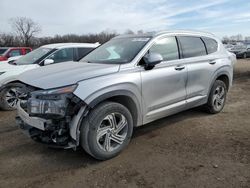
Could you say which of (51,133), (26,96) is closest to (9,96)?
(26,96)

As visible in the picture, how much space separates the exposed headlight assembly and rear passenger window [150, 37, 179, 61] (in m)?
1.70

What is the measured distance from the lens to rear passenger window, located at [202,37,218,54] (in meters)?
5.29

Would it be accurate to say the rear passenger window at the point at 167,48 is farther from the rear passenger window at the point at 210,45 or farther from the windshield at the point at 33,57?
the windshield at the point at 33,57

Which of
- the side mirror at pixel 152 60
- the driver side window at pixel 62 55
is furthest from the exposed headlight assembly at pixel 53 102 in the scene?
the driver side window at pixel 62 55

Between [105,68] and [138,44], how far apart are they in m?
0.92

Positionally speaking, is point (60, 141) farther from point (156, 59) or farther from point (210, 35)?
point (210, 35)

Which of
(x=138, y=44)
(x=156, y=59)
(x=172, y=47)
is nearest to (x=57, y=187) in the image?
(x=156, y=59)

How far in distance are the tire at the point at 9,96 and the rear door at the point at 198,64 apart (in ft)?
13.5

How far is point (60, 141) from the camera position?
3229 mm

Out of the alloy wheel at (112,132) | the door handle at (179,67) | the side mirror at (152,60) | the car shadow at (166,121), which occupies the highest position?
the side mirror at (152,60)

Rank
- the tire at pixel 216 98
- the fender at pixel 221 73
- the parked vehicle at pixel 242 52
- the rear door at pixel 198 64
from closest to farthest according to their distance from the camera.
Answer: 1. the rear door at pixel 198 64
2. the fender at pixel 221 73
3. the tire at pixel 216 98
4. the parked vehicle at pixel 242 52

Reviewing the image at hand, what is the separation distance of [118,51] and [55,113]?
5.71 ft

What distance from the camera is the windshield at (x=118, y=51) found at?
13.2 feet

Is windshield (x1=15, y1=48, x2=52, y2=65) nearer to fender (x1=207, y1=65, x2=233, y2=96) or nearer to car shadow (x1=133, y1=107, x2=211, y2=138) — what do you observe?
car shadow (x1=133, y1=107, x2=211, y2=138)
